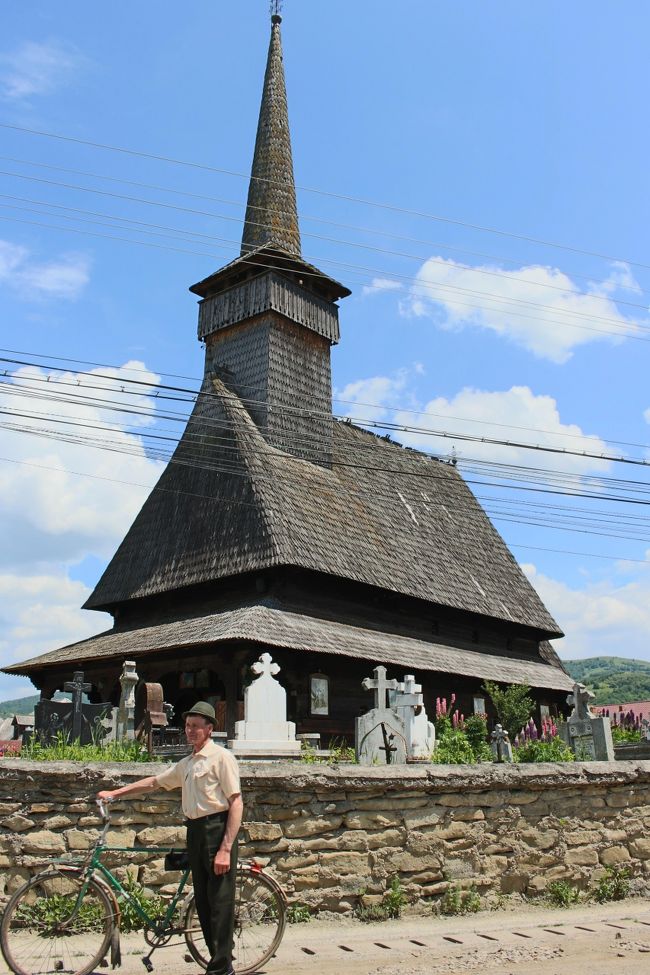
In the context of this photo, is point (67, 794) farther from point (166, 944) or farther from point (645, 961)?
point (645, 961)

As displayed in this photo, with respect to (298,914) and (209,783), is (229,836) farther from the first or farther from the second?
(298,914)

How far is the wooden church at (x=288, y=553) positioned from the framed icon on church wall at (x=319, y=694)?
28 mm

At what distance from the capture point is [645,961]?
5.70 meters

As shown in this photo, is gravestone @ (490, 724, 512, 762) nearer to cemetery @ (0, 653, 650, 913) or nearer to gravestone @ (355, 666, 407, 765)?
gravestone @ (355, 666, 407, 765)

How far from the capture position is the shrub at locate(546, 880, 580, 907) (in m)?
7.28

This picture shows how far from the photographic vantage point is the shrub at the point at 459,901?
6863 mm

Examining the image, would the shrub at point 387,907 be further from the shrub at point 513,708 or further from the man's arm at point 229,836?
the shrub at point 513,708

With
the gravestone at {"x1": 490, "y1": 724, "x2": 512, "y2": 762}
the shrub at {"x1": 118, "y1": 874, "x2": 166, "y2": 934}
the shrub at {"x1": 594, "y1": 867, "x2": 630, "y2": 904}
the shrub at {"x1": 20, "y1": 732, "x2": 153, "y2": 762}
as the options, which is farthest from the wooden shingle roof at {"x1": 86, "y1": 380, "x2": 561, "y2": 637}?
the shrub at {"x1": 118, "y1": 874, "x2": 166, "y2": 934}

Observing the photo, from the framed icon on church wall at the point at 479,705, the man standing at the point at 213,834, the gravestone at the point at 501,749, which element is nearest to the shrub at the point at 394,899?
the man standing at the point at 213,834

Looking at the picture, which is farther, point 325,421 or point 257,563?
point 325,421

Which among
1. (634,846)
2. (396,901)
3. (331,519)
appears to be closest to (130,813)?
(396,901)

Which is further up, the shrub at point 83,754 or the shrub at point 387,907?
the shrub at point 83,754

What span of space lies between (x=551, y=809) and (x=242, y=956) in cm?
319

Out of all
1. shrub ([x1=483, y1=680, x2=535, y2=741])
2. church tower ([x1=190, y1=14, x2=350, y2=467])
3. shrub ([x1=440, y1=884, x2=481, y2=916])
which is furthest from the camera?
church tower ([x1=190, y1=14, x2=350, y2=467])
